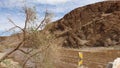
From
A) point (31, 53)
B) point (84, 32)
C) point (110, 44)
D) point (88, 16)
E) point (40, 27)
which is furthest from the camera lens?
point (88, 16)

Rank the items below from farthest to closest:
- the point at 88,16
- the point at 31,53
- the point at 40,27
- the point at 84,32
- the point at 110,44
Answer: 1. the point at 88,16
2. the point at 84,32
3. the point at 110,44
4. the point at 31,53
5. the point at 40,27

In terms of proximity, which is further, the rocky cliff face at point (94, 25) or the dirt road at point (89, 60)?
the rocky cliff face at point (94, 25)

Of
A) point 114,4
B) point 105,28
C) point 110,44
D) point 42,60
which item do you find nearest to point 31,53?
point 42,60

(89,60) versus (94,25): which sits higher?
(94,25)

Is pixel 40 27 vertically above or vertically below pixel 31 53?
above

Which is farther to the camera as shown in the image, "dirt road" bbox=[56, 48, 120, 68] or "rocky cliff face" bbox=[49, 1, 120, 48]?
"rocky cliff face" bbox=[49, 1, 120, 48]

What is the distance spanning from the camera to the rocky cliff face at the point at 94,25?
86.4 metres

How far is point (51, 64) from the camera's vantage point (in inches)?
709

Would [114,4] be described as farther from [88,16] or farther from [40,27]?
[40,27]

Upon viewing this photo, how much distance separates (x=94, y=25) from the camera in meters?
97.6

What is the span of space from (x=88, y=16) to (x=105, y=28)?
54.6 ft

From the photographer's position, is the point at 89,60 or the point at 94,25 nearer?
the point at 89,60

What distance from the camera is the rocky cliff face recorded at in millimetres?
86387

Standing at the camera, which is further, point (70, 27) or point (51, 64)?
point (70, 27)
